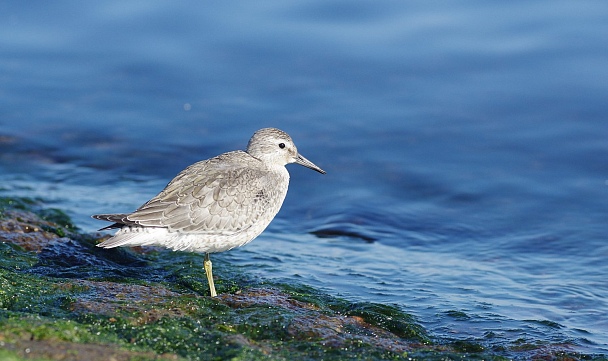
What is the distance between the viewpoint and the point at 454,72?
1352 cm

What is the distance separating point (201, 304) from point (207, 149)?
263 inches

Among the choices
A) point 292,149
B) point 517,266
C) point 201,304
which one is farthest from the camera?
point 517,266

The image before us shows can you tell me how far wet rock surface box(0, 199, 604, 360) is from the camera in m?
5.10

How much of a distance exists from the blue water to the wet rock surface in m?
1.23

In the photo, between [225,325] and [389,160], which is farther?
[389,160]

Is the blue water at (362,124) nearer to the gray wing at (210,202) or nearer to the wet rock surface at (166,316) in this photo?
the gray wing at (210,202)

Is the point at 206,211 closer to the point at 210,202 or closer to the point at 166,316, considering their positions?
the point at 210,202

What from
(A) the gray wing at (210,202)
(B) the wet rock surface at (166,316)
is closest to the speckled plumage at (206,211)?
(A) the gray wing at (210,202)

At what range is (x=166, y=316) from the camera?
235 inches

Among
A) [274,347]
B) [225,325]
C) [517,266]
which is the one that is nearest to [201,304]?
[225,325]

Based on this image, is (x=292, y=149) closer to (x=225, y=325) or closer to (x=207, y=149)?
(x=225, y=325)

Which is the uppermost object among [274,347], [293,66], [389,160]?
[293,66]

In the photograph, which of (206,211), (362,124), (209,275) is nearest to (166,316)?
(209,275)

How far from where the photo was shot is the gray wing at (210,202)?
7.54 m
